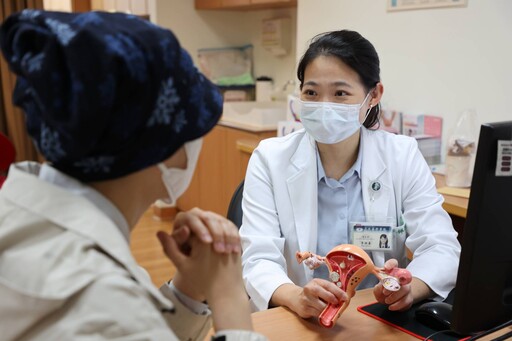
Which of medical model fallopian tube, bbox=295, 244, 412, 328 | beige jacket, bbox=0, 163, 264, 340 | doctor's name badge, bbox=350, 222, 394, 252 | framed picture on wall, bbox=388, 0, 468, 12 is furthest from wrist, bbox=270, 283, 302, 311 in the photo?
framed picture on wall, bbox=388, 0, 468, 12

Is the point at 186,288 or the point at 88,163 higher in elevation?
the point at 88,163

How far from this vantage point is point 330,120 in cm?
166

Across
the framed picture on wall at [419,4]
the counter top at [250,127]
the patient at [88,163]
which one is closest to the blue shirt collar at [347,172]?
the patient at [88,163]

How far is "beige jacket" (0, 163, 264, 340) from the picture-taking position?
2.10 feet

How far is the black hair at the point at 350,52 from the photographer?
64.1 inches

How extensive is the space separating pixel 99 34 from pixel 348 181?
1.16 meters

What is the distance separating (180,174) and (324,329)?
1.79 ft

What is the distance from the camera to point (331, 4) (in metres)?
3.13

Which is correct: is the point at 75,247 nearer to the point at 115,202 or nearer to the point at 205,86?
the point at 115,202

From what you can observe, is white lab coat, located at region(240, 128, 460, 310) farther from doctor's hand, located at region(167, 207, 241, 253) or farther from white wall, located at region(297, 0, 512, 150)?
white wall, located at region(297, 0, 512, 150)

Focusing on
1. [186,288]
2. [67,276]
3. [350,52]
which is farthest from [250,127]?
[67,276]

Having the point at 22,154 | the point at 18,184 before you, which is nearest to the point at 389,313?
the point at 18,184

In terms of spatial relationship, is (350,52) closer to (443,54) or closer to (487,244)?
(487,244)

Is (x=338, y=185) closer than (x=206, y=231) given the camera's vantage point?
No
